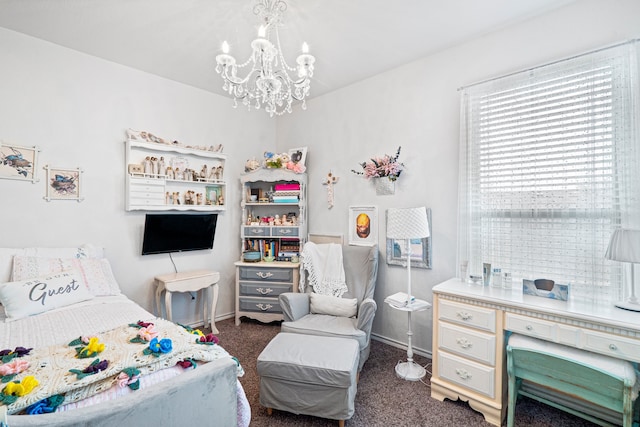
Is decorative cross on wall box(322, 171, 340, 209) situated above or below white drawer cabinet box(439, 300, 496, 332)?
above

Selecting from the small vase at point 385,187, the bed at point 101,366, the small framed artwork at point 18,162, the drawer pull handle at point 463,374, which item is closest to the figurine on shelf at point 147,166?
the small framed artwork at point 18,162

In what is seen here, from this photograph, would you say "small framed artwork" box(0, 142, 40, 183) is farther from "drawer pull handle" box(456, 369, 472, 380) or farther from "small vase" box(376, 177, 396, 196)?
"drawer pull handle" box(456, 369, 472, 380)

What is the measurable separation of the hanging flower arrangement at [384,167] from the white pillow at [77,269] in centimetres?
255

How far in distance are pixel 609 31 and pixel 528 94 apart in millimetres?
524

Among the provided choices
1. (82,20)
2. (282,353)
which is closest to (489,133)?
(282,353)

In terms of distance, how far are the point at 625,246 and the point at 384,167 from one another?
5.93 feet

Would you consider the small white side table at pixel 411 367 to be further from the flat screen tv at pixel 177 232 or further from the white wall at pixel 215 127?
the flat screen tv at pixel 177 232

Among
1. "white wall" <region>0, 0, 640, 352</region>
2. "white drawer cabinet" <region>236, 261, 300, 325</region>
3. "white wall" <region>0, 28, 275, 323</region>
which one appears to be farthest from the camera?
"white drawer cabinet" <region>236, 261, 300, 325</region>

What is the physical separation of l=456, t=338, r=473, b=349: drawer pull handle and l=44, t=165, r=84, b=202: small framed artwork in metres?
3.40

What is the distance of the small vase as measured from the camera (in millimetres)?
2990

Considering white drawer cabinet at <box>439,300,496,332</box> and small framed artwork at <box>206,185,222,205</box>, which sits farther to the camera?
small framed artwork at <box>206,185,222,205</box>

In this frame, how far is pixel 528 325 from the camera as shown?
1809 millimetres

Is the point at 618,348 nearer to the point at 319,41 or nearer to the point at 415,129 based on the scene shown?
the point at 415,129

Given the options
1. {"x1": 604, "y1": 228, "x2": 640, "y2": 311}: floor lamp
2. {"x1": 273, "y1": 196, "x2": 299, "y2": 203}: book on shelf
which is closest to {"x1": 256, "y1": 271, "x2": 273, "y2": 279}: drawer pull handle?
{"x1": 273, "y1": 196, "x2": 299, "y2": 203}: book on shelf
